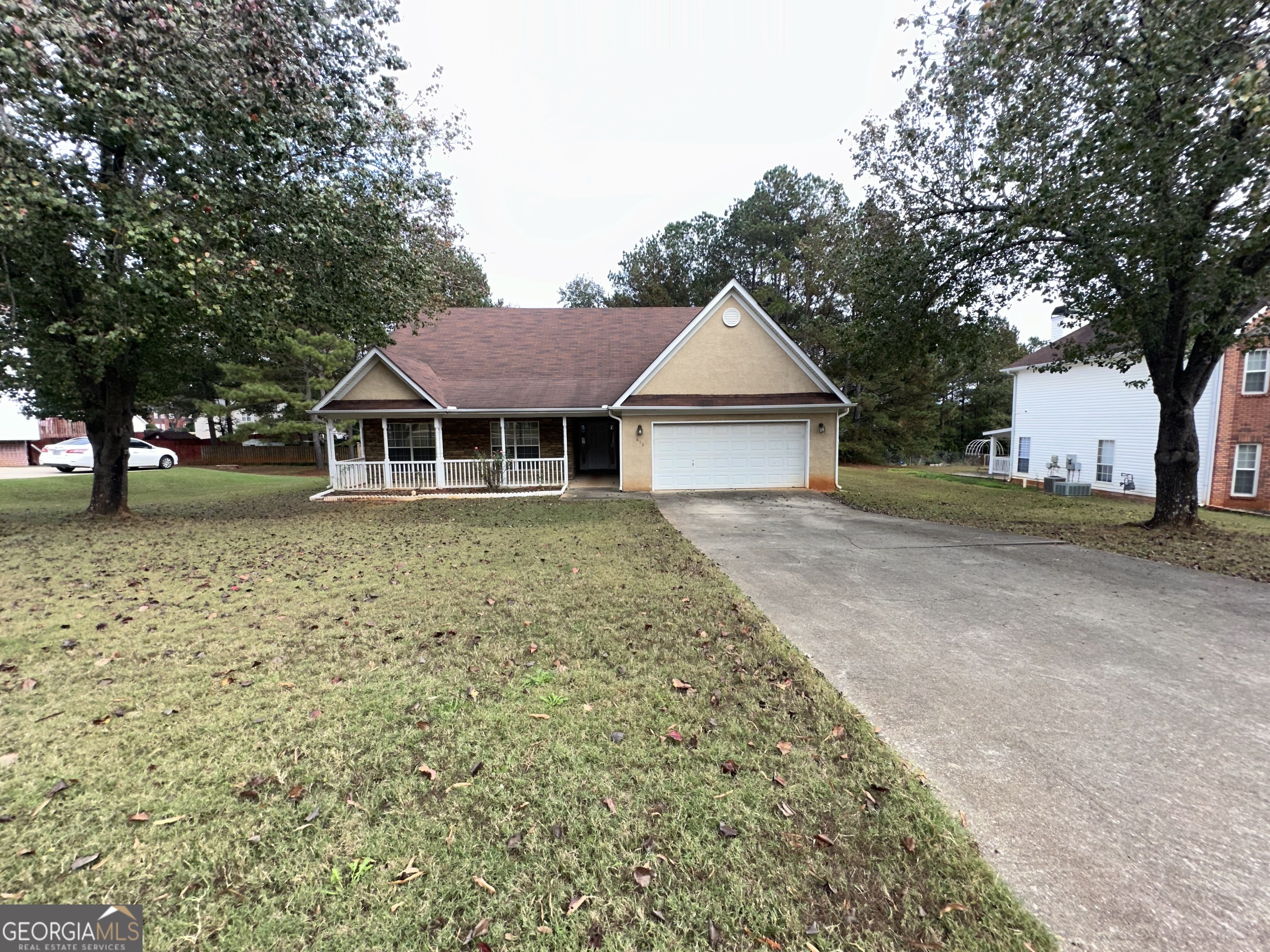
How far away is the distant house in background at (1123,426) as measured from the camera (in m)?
15.9

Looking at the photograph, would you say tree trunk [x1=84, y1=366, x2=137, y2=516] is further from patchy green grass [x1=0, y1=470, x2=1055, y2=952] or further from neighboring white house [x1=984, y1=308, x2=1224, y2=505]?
neighboring white house [x1=984, y1=308, x2=1224, y2=505]

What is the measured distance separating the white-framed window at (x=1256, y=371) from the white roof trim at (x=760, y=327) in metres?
11.7

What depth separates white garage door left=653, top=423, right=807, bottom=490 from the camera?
16.0 metres

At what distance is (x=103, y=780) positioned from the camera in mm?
2721

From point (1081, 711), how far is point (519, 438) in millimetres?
16201

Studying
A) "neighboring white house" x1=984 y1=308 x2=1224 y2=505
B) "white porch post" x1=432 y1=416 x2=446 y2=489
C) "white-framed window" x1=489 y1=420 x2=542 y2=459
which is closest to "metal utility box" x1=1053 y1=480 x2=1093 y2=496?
"neighboring white house" x1=984 y1=308 x2=1224 y2=505

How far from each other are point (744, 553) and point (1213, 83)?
820 cm

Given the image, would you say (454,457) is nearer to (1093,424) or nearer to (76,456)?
(76,456)

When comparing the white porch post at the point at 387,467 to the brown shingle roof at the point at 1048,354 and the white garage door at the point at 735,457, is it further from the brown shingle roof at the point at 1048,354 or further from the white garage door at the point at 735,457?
the brown shingle roof at the point at 1048,354

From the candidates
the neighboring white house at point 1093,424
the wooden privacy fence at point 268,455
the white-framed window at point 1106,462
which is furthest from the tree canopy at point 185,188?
the white-framed window at point 1106,462

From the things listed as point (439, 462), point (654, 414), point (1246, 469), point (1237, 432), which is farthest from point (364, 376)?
point (1246, 469)

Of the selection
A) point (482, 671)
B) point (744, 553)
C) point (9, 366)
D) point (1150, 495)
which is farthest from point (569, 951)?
point (1150, 495)

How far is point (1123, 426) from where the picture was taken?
19.1m

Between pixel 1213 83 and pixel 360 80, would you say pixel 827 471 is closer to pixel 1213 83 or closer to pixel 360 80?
pixel 1213 83
